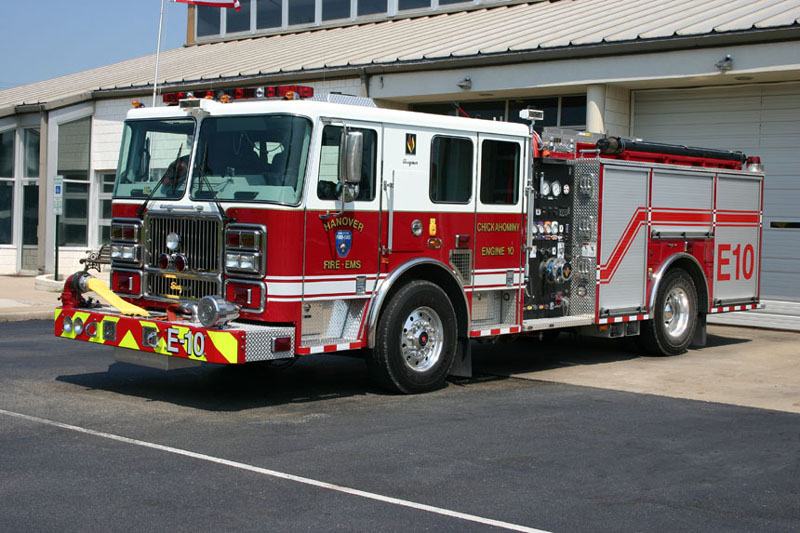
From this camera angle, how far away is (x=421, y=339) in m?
9.67

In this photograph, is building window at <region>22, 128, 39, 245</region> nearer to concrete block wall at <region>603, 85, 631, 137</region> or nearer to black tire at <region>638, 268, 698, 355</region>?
concrete block wall at <region>603, 85, 631, 137</region>

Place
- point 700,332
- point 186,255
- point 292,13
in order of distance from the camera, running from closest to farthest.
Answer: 1. point 186,255
2. point 700,332
3. point 292,13

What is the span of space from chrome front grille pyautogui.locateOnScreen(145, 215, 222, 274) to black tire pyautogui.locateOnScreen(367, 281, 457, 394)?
164 centimetres

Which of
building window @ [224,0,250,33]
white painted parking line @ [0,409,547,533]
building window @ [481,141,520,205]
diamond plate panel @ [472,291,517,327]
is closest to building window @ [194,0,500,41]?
building window @ [224,0,250,33]

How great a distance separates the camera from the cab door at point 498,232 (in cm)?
1028

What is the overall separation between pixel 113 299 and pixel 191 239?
3.11 feet

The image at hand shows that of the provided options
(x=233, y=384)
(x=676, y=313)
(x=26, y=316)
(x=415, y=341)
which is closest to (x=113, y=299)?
(x=233, y=384)

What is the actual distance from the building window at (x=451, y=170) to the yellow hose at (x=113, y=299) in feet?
9.64

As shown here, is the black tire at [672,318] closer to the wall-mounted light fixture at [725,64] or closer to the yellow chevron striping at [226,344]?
the wall-mounted light fixture at [725,64]

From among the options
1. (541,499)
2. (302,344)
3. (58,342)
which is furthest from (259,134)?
(58,342)

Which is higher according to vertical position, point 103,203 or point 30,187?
point 30,187

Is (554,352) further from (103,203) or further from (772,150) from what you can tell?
(103,203)

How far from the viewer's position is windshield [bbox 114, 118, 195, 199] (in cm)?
942

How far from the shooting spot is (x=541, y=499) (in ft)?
20.4
